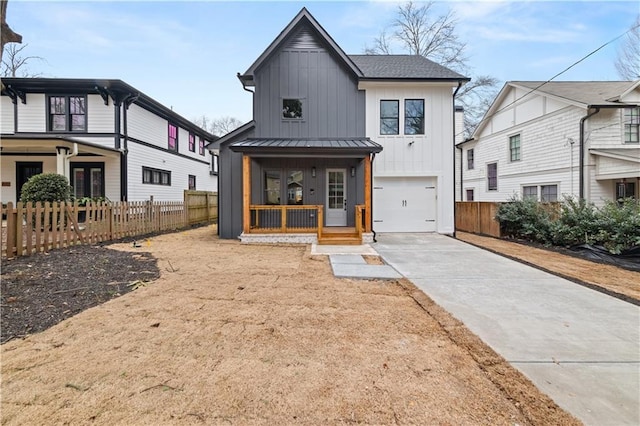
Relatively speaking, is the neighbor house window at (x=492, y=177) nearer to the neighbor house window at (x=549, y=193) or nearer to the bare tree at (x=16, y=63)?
the neighbor house window at (x=549, y=193)

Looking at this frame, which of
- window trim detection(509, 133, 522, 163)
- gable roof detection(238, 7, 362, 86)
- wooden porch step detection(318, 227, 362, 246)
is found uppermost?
gable roof detection(238, 7, 362, 86)

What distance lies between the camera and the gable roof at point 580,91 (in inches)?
482

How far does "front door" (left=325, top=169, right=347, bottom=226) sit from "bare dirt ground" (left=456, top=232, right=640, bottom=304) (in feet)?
15.8

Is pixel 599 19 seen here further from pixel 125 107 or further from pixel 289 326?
pixel 125 107

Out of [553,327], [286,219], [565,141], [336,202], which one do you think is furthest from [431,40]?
[553,327]

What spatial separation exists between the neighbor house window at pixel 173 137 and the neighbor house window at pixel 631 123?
72.8 ft

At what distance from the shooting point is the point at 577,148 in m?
12.7

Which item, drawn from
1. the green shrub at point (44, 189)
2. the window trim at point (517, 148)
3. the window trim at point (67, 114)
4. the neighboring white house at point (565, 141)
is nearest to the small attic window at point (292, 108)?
the green shrub at point (44, 189)

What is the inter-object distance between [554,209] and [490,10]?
25.0ft

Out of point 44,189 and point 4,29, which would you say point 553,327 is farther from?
point 44,189

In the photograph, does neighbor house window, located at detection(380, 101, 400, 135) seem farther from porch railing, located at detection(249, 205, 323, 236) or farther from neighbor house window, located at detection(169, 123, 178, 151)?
neighbor house window, located at detection(169, 123, 178, 151)

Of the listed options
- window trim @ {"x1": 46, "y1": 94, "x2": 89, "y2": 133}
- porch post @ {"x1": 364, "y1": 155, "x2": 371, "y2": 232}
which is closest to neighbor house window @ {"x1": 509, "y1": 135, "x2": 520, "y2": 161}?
porch post @ {"x1": 364, "y1": 155, "x2": 371, "y2": 232}

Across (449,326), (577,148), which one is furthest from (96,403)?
Result: (577,148)

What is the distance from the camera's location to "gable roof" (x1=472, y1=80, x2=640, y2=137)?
12234 mm
